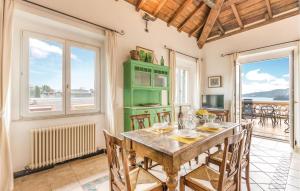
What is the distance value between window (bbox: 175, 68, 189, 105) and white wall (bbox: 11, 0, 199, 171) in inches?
34.4

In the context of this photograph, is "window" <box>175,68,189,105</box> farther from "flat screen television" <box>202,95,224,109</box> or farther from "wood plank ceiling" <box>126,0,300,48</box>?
"wood plank ceiling" <box>126,0,300,48</box>

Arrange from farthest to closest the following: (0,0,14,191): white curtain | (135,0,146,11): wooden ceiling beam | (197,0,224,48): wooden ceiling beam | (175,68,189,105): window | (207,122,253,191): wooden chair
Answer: (175,68,189,105): window
(197,0,224,48): wooden ceiling beam
(135,0,146,11): wooden ceiling beam
(0,0,14,191): white curtain
(207,122,253,191): wooden chair

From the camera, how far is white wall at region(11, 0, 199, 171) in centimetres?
224

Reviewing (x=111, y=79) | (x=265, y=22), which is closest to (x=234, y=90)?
(x=265, y=22)

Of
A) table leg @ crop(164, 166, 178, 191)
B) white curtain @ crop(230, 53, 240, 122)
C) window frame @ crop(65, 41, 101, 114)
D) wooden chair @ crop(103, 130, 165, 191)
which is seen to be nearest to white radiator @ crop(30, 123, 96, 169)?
window frame @ crop(65, 41, 101, 114)

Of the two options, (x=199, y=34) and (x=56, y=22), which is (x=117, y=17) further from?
(x=199, y=34)

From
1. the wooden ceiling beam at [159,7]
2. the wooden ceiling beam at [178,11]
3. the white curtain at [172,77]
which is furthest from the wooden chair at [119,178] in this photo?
the wooden ceiling beam at [178,11]

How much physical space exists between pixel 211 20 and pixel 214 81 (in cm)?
193

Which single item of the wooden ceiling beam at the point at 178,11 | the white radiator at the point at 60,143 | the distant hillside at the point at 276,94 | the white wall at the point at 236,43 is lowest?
the white radiator at the point at 60,143

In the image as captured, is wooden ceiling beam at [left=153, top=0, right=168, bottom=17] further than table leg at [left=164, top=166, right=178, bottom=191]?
Yes

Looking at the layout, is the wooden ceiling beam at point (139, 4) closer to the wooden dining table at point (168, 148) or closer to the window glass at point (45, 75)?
the window glass at point (45, 75)

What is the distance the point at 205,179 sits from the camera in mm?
1396

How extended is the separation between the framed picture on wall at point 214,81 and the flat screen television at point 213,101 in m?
0.44

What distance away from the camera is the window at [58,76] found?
7.88 ft
